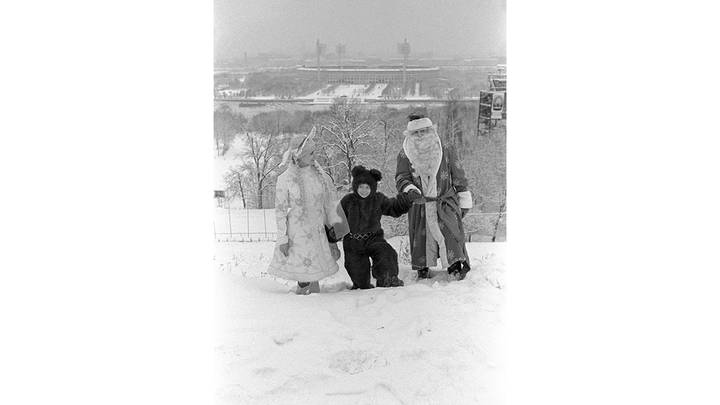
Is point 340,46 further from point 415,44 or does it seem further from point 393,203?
point 393,203

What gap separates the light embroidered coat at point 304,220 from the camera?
317 centimetres

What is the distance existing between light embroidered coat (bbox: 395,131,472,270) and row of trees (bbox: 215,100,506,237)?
7cm

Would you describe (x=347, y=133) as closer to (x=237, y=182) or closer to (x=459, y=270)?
(x=237, y=182)

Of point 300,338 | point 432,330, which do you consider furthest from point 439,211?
point 300,338

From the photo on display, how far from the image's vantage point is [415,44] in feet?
10.5

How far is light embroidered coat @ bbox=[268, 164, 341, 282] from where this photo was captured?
317 cm

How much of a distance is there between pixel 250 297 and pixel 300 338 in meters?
0.26

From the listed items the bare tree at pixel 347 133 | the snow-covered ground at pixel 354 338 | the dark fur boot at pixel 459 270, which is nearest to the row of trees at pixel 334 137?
the bare tree at pixel 347 133

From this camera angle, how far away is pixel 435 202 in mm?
3236

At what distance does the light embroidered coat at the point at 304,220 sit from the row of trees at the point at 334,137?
5cm

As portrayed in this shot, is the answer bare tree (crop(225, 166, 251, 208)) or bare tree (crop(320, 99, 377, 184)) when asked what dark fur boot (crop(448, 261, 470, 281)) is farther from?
bare tree (crop(225, 166, 251, 208))

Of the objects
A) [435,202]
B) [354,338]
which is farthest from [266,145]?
[354,338]

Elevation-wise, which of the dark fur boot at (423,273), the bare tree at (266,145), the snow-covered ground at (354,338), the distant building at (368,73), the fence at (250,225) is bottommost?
the snow-covered ground at (354,338)

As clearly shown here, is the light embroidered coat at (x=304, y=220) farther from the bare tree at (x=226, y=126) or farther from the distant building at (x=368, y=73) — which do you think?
the distant building at (x=368, y=73)
